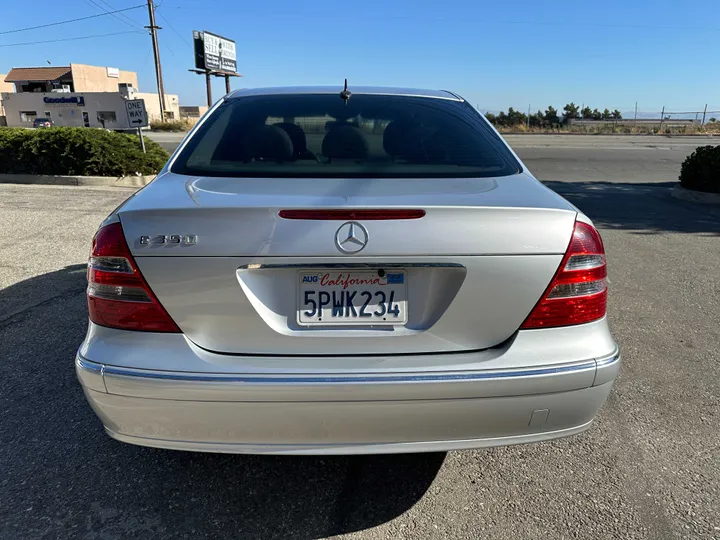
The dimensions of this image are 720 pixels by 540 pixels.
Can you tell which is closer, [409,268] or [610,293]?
[409,268]

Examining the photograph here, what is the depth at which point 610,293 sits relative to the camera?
16.2 ft

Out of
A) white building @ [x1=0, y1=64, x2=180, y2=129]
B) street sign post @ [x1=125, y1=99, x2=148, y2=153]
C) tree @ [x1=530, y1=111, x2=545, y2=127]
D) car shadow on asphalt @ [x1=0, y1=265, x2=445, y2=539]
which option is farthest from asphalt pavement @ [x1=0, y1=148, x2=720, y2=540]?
tree @ [x1=530, y1=111, x2=545, y2=127]

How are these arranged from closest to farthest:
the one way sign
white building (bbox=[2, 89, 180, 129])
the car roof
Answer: the car roof
the one way sign
white building (bbox=[2, 89, 180, 129])

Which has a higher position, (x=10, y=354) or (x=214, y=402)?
(x=214, y=402)

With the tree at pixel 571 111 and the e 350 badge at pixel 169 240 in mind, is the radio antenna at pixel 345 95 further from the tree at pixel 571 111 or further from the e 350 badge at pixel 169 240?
the tree at pixel 571 111

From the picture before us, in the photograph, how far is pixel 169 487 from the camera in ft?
7.82

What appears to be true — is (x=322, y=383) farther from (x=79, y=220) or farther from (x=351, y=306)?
(x=79, y=220)

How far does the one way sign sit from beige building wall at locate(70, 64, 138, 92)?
6316 centimetres

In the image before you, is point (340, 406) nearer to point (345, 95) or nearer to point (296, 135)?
point (296, 135)

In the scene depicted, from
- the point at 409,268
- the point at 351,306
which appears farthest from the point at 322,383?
the point at 409,268

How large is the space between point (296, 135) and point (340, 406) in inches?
59.7

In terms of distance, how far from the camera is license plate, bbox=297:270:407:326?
1.84 metres

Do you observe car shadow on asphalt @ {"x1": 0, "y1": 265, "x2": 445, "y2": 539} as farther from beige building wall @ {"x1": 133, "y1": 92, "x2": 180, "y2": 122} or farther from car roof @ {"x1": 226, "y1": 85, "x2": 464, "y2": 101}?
beige building wall @ {"x1": 133, "y1": 92, "x2": 180, "y2": 122}

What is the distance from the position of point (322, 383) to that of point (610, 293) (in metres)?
3.95
